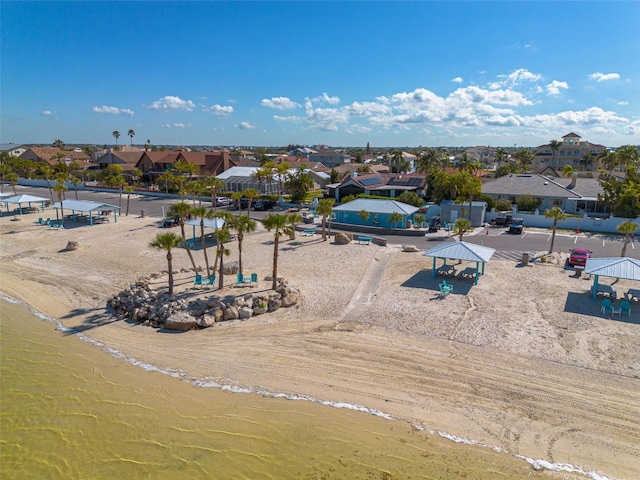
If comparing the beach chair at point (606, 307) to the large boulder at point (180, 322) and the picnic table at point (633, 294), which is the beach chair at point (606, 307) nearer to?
the picnic table at point (633, 294)

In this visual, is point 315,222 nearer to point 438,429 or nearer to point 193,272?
point 193,272

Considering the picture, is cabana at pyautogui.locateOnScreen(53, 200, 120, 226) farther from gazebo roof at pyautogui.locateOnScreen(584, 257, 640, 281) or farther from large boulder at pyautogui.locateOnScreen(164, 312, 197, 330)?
gazebo roof at pyautogui.locateOnScreen(584, 257, 640, 281)

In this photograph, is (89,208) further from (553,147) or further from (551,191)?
(553,147)

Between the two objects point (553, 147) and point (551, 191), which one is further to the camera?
point (553, 147)

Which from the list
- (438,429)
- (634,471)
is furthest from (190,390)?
(634,471)

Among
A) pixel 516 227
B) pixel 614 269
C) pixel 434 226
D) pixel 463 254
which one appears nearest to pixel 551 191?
pixel 516 227

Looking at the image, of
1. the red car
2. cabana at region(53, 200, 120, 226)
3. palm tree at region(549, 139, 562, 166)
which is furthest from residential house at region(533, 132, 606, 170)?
cabana at region(53, 200, 120, 226)

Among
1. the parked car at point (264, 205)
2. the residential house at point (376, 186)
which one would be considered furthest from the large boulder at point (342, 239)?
the residential house at point (376, 186)
